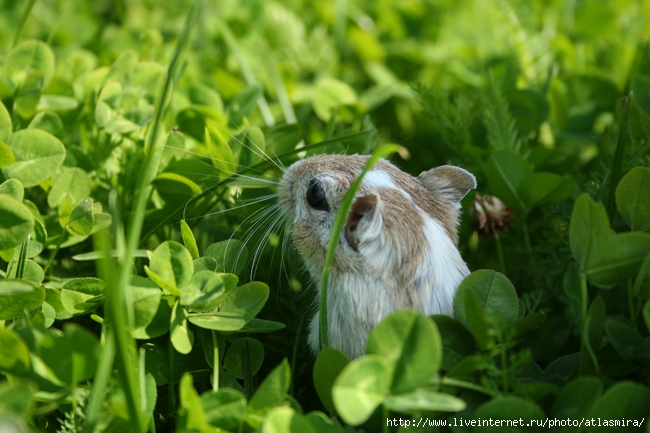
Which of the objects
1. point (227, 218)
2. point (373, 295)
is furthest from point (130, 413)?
point (227, 218)

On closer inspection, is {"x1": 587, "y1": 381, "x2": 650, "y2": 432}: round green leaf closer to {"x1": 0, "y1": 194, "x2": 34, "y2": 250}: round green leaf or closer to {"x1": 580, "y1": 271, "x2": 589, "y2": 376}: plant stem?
{"x1": 580, "y1": 271, "x2": 589, "y2": 376}: plant stem

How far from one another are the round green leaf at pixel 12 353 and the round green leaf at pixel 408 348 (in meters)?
0.80

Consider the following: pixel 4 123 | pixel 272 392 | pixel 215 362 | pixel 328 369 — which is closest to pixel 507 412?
pixel 328 369

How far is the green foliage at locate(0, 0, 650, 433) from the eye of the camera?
1481mm

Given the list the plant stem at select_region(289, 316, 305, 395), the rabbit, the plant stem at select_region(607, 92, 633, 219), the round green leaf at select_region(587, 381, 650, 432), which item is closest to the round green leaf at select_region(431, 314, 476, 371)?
the rabbit

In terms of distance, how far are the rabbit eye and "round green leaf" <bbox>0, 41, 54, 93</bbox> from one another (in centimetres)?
110

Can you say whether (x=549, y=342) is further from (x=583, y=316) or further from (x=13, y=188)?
(x=13, y=188)

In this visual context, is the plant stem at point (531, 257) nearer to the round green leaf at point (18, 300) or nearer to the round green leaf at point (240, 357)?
the round green leaf at point (240, 357)

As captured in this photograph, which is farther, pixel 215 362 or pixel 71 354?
pixel 215 362

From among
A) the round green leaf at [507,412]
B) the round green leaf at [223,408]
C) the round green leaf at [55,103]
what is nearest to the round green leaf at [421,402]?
the round green leaf at [507,412]

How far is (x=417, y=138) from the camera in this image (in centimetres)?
311

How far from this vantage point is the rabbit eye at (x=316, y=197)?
2082 millimetres

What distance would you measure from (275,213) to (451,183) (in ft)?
2.08

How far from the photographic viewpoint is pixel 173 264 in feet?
5.70
